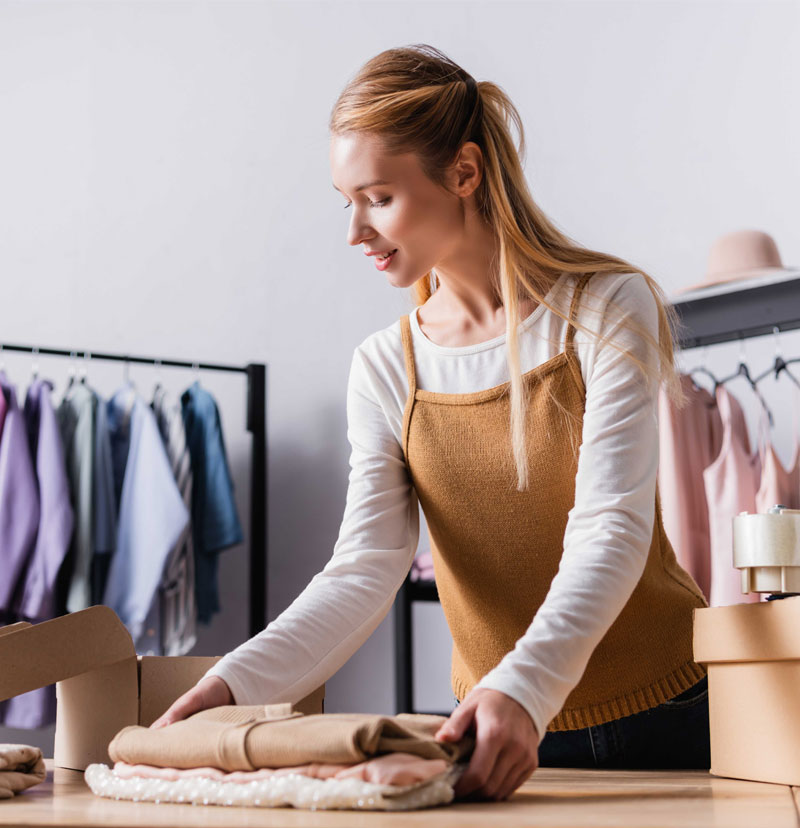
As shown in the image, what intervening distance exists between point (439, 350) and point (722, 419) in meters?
1.35

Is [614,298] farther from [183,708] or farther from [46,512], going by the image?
[46,512]

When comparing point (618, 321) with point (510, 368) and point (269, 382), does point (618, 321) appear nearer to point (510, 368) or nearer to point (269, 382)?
point (510, 368)

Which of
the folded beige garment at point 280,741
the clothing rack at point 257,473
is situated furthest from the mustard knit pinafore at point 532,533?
the clothing rack at point 257,473

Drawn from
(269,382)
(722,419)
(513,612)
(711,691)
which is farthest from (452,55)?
(711,691)

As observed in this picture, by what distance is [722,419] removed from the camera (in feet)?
7.43

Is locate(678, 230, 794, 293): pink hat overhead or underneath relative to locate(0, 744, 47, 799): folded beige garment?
overhead

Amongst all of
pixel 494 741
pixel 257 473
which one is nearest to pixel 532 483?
pixel 494 741

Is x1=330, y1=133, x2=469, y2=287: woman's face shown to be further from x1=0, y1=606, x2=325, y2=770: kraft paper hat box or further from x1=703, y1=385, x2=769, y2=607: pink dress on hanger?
x1=703, y1=385, x2=769, y2=607: pink dress on hanger

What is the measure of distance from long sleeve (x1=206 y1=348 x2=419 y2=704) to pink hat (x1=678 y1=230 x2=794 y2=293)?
1453 millimetres

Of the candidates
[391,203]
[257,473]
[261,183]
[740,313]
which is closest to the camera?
[391,203]

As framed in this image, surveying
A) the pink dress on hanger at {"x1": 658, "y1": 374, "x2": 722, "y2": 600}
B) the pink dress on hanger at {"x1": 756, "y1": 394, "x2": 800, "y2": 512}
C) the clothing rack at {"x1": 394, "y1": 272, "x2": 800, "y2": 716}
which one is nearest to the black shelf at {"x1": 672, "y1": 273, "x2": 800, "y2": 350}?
the clothing rack at {"x1": 394, "y1": 272, "x2": 800, "y2": 716}

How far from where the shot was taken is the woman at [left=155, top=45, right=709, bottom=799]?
3.14ft

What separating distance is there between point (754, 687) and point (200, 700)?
16.4 inches

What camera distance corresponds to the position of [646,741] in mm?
982
